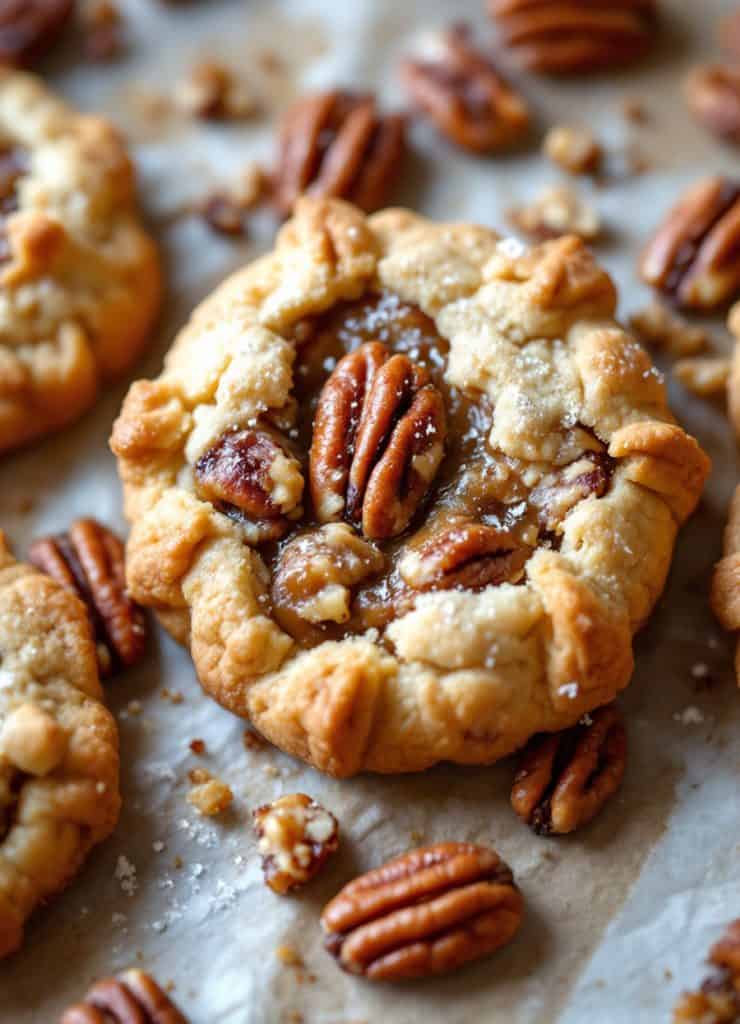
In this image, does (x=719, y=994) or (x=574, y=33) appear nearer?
(x=719, y=994)

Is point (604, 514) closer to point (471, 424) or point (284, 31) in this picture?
point (471, 424)

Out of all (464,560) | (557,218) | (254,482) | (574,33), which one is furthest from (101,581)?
→ (574,33)

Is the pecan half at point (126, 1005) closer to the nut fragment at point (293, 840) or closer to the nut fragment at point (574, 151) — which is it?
the nut fragment at point (293, 840)

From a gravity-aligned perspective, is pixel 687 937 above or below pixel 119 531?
below

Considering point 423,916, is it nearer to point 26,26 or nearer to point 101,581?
point 101,581

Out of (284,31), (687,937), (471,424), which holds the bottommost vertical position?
(687,937)

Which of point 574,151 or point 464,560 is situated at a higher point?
point 574,151

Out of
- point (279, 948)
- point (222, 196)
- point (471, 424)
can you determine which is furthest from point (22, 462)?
point (279, 948)
